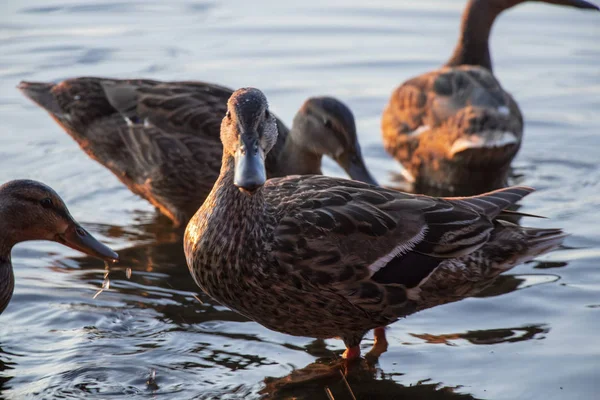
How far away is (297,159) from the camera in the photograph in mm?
7512

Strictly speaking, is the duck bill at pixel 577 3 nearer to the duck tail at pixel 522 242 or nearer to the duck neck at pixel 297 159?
the duck neck at pixel 297 159

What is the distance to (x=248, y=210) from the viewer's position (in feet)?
16.8

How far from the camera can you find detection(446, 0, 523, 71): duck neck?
10188 mm

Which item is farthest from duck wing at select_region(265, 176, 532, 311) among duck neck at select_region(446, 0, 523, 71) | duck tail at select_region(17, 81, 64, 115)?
duck neck at select_region(446, 0, 523, 71)

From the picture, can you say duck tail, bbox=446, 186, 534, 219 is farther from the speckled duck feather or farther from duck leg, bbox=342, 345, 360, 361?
duck leg, bbox=342, 345, 360, 361

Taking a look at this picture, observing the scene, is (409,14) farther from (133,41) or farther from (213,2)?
(133,41)

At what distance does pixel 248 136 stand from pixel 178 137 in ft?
8.77

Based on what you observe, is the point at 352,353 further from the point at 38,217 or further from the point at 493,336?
the point at 38,217

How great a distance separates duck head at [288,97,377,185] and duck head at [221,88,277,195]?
2203mm

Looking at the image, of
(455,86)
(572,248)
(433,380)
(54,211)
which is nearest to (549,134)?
(455,86)

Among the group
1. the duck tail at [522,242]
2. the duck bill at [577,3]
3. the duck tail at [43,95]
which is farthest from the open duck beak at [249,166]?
the duck bill at [577,3]

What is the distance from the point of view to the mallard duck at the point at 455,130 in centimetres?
825

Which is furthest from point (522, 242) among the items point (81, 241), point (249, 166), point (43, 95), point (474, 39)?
point (474, 39)

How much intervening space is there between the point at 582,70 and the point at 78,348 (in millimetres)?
7314
